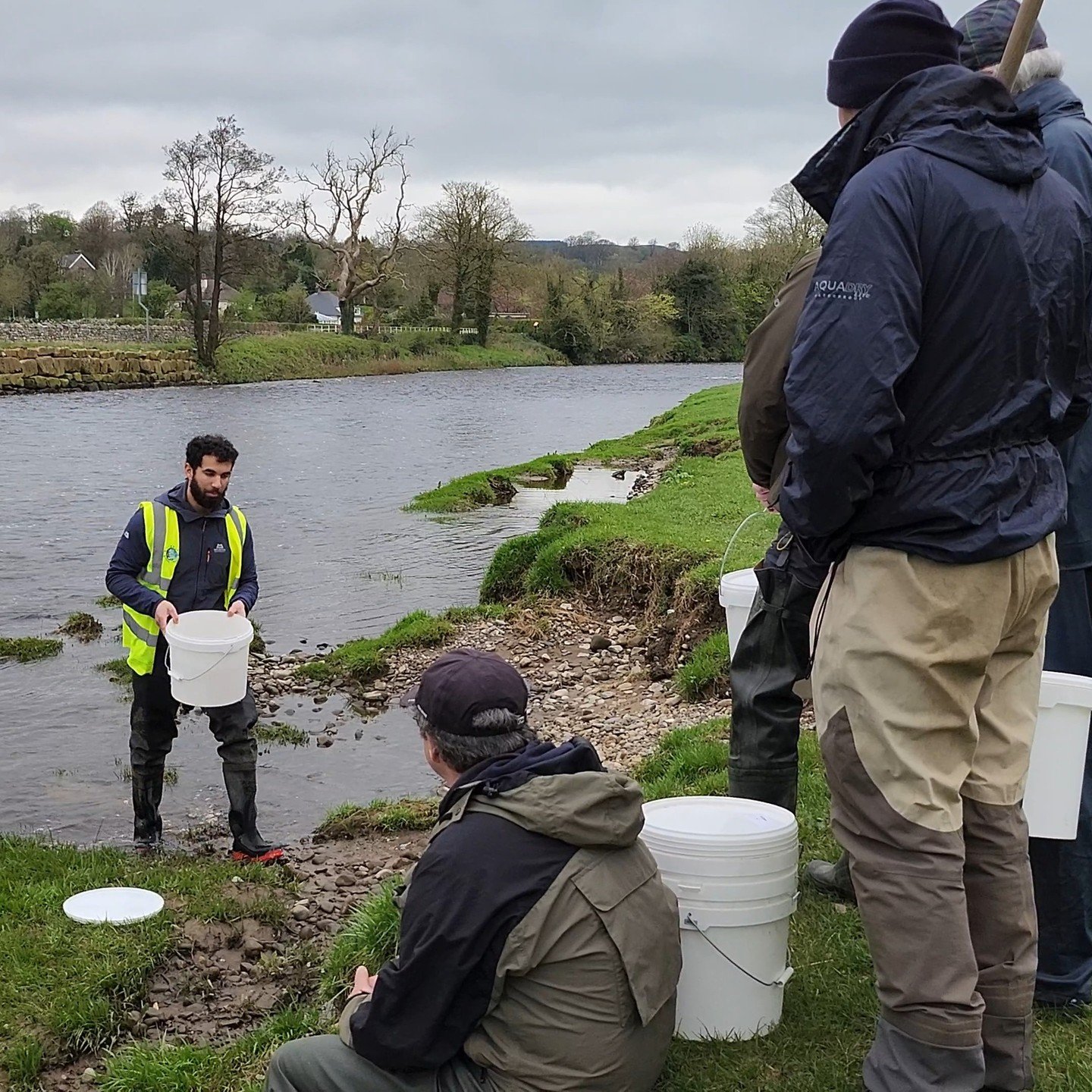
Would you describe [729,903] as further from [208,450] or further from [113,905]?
[208,450]

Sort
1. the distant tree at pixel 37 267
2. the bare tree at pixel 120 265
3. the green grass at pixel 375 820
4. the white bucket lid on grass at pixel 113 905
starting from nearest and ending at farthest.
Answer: the white bucket lid on grass at pixel 113 905
the green grass at pixel 375 820
the distant tree at pixel 37 267
the bare tree at pixel 120 265

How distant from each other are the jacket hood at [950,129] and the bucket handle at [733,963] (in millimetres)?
1876

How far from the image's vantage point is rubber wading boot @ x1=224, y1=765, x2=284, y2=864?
669 centimetres

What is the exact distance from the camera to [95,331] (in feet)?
188

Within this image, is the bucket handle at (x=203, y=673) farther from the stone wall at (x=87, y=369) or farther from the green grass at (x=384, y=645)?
the stone wall at (x=87, y=369)

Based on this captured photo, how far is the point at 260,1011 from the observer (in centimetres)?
481

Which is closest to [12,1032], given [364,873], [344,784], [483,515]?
[364,873]

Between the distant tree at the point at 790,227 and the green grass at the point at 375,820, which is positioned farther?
the distant tree at the point at 790,227

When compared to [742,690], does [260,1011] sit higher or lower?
lower

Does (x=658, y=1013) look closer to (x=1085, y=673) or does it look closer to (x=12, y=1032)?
(x=1085, y=673)

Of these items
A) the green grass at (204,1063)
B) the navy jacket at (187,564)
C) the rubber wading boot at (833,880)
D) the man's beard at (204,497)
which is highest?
the man's beard at (204,497)

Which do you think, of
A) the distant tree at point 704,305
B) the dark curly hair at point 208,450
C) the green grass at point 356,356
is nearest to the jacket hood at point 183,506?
the dark curly hair at point 208,450

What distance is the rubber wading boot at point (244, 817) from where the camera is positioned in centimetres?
669

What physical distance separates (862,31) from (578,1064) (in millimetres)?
2536
